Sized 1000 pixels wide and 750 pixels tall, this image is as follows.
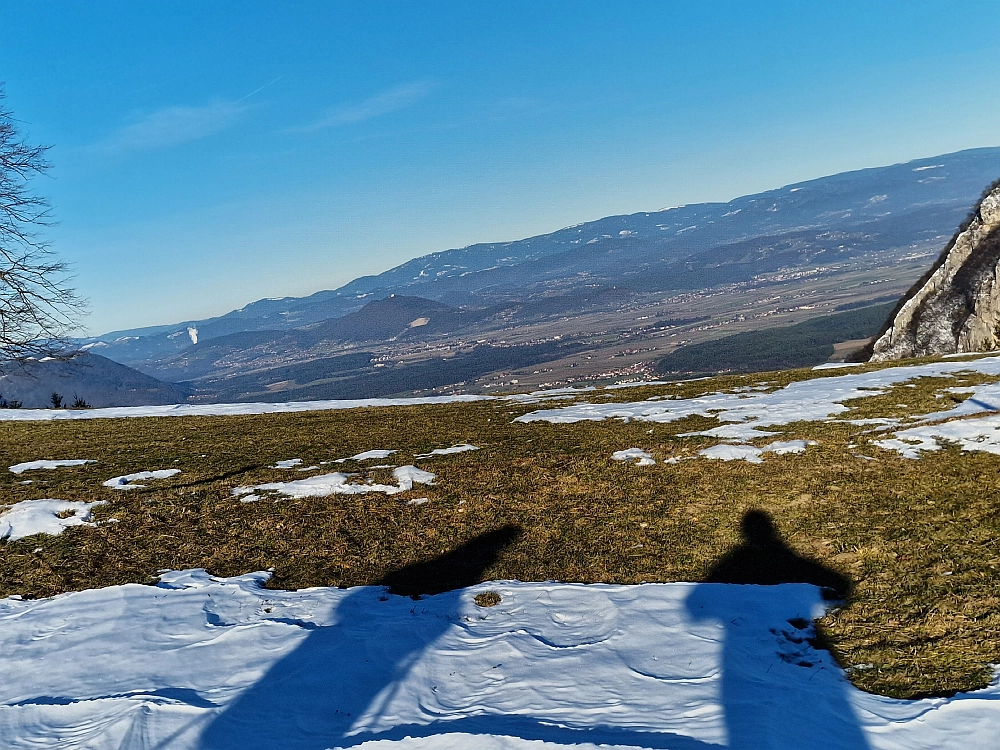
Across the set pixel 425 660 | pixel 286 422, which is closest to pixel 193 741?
pixel 425 660

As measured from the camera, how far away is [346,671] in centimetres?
767

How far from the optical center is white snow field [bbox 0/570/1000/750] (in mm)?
6102

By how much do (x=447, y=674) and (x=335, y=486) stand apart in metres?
8.89

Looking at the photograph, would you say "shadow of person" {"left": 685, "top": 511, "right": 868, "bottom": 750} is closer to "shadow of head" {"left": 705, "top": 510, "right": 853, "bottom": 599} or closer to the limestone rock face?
"shadow of head" {"left": 705, "top": 510, "right": 853, "bottom": 599}

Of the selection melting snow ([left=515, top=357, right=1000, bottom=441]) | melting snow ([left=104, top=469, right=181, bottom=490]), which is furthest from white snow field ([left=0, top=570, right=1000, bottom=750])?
melting snow ([left=515, top=357, right=1000, bottom=441])

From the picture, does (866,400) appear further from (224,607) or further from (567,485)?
(224,607)

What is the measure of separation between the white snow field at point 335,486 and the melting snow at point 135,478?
309 centimetres

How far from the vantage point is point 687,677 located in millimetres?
7184

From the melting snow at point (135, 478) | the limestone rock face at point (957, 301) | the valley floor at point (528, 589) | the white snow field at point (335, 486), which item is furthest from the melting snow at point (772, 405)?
the limestone rock face at point (957, 301)

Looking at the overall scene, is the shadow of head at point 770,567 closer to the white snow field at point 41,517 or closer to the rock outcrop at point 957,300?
the white snow field at point 41,517

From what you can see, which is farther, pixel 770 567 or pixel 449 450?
pixel 449 450

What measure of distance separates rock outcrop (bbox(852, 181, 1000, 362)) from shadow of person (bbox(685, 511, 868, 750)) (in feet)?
162

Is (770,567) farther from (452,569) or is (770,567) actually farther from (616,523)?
(452,569)

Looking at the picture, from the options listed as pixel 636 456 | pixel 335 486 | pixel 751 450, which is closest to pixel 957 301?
pixel 751 450
